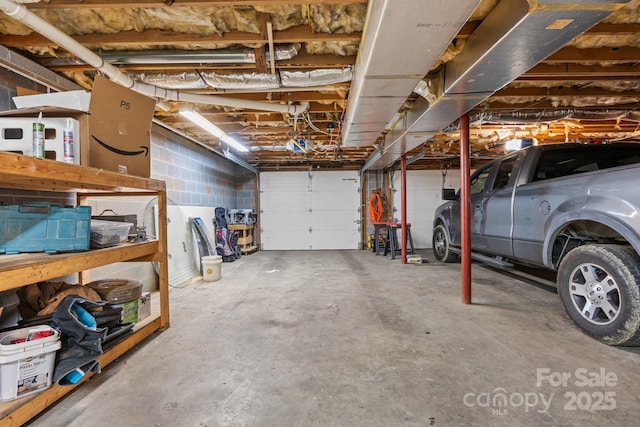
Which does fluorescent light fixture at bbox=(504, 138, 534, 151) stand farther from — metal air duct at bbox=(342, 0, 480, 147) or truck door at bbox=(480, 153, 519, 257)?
metal air duct at bbox=(342, 0, 480, 147)

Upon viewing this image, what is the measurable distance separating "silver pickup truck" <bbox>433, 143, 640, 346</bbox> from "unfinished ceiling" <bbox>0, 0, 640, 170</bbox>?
84cm

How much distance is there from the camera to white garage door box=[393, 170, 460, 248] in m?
7.98

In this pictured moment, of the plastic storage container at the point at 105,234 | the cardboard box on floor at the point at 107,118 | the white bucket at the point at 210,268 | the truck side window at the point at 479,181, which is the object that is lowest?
the white bucket at the point at 210,268

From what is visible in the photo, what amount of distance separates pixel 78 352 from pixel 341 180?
23.1 feet

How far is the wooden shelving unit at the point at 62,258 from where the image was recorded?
129 cm

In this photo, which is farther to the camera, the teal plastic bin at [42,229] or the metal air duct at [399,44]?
the teal plastic bin at [42,229]

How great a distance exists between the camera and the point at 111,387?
167 cm

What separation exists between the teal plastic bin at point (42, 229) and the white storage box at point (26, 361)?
1.67 feet

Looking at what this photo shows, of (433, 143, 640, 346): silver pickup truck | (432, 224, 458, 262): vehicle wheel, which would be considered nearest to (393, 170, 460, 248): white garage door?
(432, 224, 458, 262): vehicle wheel

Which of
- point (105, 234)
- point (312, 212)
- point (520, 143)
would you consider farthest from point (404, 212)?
point (105, 234)

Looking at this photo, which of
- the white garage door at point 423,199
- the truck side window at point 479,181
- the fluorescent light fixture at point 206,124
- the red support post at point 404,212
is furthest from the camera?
the white garage door at point 423,199

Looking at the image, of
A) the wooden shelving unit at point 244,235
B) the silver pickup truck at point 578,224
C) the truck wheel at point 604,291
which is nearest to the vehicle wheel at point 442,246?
the silver pickup truck at point 578,224


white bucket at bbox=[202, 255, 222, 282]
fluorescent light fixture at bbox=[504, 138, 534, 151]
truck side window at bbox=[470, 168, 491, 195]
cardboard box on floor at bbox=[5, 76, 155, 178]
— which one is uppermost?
fluorescent light fixture at bbox=[504, 138, 534, 151]

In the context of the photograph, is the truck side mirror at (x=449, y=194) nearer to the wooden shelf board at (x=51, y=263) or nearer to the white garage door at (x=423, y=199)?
the white garage door at (x=423, y=199)
